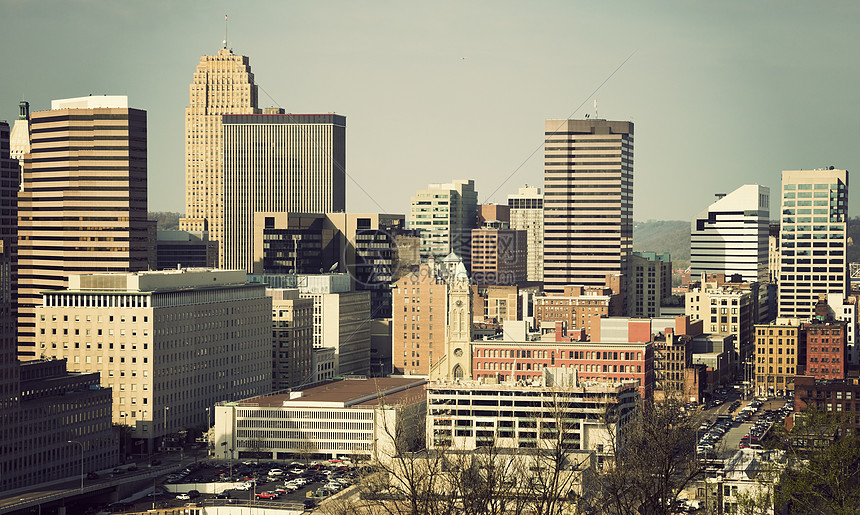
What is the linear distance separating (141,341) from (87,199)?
46.3 m

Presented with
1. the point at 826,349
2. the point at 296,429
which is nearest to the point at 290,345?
the point at 296,429

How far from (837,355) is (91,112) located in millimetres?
108774

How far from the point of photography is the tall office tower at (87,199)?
193875mm

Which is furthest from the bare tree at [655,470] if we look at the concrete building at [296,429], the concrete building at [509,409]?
the concrete building at [296,429]

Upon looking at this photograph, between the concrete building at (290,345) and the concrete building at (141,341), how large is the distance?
25107 millimetres

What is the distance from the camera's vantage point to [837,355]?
184m

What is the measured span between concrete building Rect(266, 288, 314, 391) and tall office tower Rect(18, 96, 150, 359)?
2148cm

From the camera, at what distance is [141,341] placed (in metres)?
155

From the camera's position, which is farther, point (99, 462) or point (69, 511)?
point (99, 462)

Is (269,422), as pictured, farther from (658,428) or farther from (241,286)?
(658,428)

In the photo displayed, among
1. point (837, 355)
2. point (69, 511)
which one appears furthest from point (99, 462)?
point (837, 355)

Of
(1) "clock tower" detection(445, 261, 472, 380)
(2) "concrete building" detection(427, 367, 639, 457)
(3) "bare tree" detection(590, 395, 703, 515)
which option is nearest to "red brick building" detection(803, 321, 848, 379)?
(1) "clock tower" detection(445, 261, 472, 380)

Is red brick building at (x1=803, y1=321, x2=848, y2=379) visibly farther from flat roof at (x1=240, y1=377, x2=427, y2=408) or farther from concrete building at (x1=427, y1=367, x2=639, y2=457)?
flat roof at (x1=240, y1=377, x2=427, y2=408)

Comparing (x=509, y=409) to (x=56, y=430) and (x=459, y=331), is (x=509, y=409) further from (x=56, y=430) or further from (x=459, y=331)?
(x=56, y=430)
